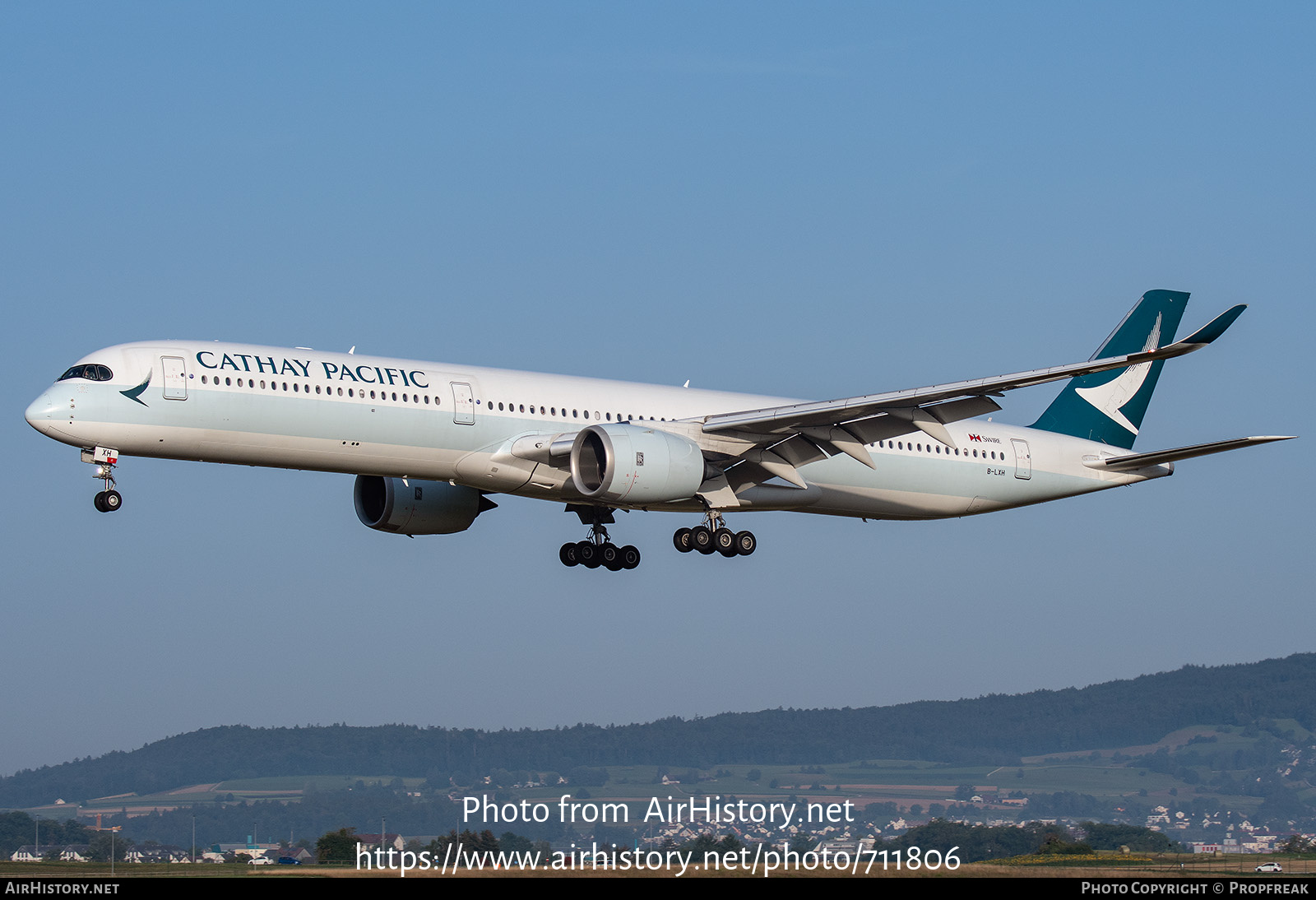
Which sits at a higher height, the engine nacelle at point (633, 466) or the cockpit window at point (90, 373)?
the cockpit window at point (90, 373)

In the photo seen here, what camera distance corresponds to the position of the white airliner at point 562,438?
113ft

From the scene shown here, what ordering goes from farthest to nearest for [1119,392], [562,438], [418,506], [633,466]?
[1119,392], [418,506], [562,438], [633,466]

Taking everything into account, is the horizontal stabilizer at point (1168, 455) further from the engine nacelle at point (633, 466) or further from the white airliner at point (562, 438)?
the engine nacelle at point (633, 466)

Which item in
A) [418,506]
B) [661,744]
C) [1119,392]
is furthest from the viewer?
[661,744]

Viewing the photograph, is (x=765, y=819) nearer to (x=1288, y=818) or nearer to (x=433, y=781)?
(x=433, y=781)

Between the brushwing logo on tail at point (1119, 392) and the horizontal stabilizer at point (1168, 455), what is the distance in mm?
2172

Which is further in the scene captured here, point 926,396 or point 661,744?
point 661,744

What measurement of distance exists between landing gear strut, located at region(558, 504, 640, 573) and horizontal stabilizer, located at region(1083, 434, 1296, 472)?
1441 cm

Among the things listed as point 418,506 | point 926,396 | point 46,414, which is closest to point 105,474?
point 46,414

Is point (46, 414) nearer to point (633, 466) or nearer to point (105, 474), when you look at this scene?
point (105, 474)

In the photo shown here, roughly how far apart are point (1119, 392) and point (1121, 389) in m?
0.12

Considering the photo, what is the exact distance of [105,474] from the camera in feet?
114

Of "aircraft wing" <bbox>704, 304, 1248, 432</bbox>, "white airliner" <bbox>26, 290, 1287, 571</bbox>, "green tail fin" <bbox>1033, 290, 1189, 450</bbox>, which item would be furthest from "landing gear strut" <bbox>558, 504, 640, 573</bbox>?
"green tail fin" <bbox>1033, 290, 1189, 450</bbox>

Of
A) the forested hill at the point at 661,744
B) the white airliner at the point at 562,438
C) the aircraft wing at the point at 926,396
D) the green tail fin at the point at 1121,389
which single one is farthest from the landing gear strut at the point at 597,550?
the forested hill at the point at 661,744
